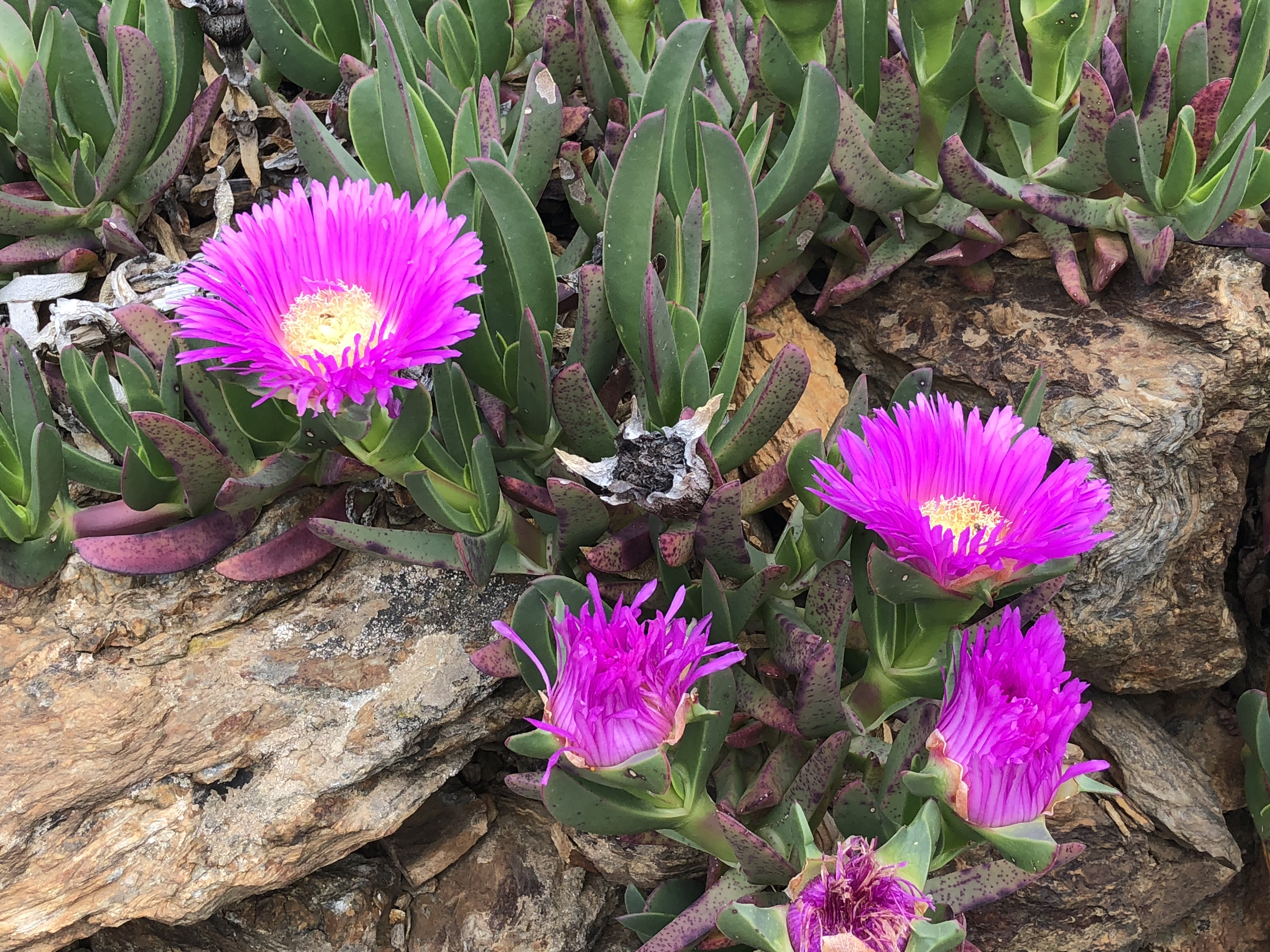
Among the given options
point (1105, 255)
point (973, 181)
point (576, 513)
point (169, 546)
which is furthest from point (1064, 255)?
point (169, 546)

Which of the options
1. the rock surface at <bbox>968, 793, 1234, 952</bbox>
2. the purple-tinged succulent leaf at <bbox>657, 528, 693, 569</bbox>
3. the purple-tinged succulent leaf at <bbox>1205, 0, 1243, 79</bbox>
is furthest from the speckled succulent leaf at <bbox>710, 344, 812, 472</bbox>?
the purple-tinged succulent leaf at <bbox>1205, 0, 1243, 79</bbox>

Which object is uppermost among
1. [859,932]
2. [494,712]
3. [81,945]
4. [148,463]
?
[148,463]

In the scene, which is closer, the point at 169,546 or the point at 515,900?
the point at 169,546

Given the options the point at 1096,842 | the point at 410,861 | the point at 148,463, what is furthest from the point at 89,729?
the point at 1096,842

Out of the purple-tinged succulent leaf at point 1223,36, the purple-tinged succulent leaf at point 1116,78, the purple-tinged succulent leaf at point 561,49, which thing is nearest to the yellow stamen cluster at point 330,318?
the purple-tinged succulent leaf at point 561,49

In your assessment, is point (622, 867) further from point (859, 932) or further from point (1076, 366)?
point (1076, 366)

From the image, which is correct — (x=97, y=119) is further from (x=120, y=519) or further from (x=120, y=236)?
(x=120, y=519)

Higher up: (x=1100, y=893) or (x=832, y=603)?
(x=832, y=603)
